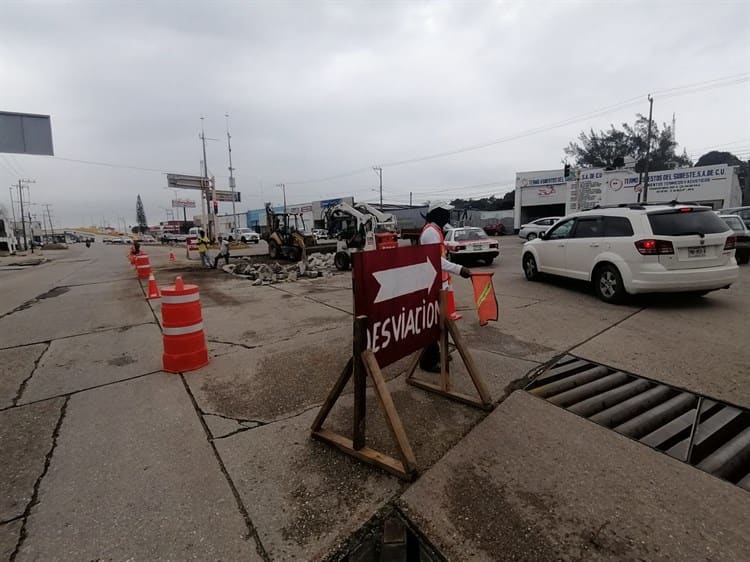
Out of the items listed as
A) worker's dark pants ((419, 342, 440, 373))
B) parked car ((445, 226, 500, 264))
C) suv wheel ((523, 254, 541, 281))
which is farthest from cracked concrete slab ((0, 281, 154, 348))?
parked car ((445, 226, 500, 264))

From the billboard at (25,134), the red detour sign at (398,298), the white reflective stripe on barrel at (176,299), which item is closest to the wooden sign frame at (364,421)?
the red detour sign at (398,298)

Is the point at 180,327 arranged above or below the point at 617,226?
below

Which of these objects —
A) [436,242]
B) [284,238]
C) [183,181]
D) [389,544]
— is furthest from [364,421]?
[183,181]

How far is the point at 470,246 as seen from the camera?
1393 cm

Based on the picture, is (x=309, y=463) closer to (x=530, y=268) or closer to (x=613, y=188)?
(x=530, y=268)

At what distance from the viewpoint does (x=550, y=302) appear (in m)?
7.30

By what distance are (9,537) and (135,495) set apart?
0.59 m

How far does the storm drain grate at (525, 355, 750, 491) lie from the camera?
262 cm

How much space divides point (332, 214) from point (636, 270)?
1198 cm

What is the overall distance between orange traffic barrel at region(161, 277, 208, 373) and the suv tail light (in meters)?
6.88

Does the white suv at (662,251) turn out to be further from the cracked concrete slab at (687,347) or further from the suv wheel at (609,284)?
the cracked concrete slab at (687,347)

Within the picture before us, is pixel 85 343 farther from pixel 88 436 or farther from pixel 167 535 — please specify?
pixel 167 535

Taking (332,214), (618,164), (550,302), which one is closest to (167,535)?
(550,302)

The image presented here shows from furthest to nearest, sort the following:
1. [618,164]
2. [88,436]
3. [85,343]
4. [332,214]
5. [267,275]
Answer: [618,164]
[332,214]
[267,275]
[85,343]
[88,436]
